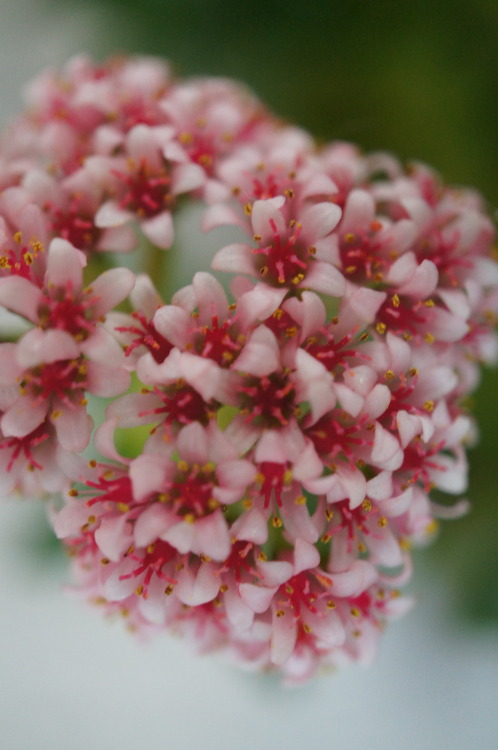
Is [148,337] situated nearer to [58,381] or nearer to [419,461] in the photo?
[58,381]

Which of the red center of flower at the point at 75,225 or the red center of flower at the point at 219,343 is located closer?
the red center of flower at the point at 219,343

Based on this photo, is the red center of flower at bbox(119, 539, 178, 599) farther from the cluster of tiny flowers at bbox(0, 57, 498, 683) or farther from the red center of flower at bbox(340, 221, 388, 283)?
the red center of flower at bbox(340, 221, 388, 283)

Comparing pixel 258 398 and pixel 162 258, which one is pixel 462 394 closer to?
pixel 258 398

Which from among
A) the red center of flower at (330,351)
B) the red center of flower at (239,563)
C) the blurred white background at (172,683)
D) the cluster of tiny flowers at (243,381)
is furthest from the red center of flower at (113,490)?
the blurred white background at (172,683)

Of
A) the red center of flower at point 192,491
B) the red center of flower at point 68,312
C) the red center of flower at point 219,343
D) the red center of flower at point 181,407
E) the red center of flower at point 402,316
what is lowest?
the red center of flower at point 192,491

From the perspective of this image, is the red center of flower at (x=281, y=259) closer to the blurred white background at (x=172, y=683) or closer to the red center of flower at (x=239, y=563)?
the red center of flower at (x=239, y=563)

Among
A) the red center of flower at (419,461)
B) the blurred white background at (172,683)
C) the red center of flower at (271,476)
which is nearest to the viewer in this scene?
the red center of flower at (271,476)

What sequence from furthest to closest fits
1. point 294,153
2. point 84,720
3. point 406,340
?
1. point 84,720
2. point 294,153
3. point 406,340

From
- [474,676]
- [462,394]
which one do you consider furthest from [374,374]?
[474,676]
